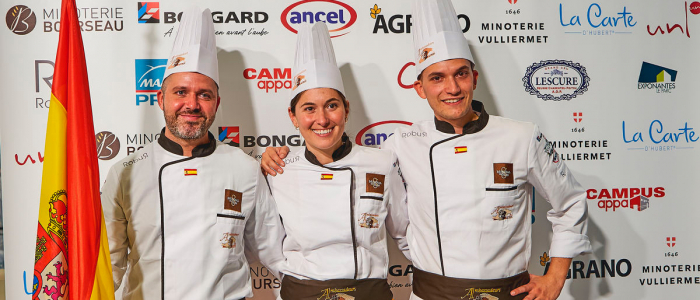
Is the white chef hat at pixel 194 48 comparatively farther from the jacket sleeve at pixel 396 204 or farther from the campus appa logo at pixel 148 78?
the jacket sleeve at pixel 396 204

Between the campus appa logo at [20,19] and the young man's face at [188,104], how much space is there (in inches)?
35.7

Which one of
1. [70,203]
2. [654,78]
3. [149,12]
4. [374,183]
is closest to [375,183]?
[374,183]

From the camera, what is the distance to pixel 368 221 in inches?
80.0

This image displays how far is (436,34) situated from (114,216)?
146 centimetres

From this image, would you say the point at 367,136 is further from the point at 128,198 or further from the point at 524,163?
the point at 128,198

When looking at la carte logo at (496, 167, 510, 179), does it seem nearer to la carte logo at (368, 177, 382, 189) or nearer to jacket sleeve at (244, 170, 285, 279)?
la carte logo at (368, 177, 382, 189)

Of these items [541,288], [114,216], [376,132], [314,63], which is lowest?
[541,288]

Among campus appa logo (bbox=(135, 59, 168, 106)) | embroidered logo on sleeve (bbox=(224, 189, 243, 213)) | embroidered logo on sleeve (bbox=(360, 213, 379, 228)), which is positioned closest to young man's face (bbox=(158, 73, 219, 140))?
embroidered logo on sleeve (bbox=(224, 189, 243, 213))

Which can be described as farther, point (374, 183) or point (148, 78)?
point (148, 78)

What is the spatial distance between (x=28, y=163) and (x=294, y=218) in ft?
4.39

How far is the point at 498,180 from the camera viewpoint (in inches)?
79.4

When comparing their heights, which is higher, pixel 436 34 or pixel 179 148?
pixel 436 34

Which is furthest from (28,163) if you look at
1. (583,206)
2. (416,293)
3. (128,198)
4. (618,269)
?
(618,269)

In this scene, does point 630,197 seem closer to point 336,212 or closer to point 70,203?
point 336,212
